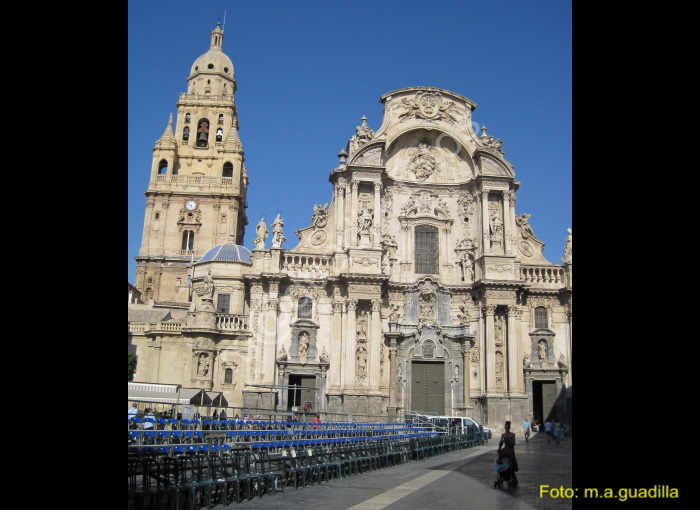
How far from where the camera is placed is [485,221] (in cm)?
3472

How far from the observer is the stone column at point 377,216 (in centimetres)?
3388

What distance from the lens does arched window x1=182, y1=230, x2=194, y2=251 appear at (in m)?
63.9

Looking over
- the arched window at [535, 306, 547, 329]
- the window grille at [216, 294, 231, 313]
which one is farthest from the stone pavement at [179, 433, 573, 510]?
the window grille at [216, 294, 231, 313]

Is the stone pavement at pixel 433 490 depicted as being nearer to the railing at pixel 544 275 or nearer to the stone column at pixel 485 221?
the stone column at pixel 485 221

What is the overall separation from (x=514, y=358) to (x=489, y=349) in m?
1.39

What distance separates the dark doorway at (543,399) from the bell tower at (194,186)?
35567 mm

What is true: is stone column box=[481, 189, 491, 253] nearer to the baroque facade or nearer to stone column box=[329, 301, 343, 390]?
the baroque facade

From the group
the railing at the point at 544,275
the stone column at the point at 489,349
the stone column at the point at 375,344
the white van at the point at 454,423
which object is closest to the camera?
the white van at the point at 454,423

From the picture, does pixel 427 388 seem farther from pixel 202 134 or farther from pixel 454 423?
pixel 202 134

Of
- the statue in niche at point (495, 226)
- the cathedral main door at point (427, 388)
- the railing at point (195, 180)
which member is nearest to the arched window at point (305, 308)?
the cathedral main door at point (427, 388)
